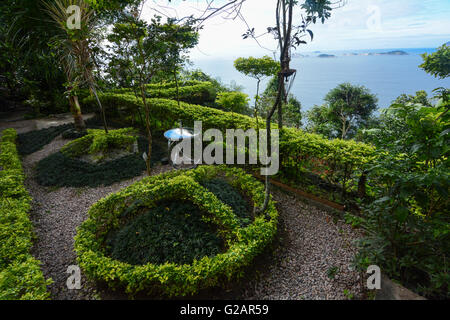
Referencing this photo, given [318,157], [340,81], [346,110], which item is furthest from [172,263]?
[340,81]

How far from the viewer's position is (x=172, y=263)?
9.09 feet

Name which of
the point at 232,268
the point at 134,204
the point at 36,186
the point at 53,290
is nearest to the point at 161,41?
the point at 134,204

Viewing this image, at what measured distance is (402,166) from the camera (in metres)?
2.44

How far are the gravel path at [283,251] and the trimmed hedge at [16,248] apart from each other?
0.33 metres

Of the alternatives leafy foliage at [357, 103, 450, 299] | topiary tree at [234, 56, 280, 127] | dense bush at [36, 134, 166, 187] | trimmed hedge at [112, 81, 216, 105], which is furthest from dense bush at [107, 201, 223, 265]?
trimmed hedge at [112, 81, 216, 105]

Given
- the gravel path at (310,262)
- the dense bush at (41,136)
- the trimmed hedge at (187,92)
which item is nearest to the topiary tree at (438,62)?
the gravel path at (310,262)

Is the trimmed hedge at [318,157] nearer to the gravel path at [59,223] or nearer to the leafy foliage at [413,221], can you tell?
the leafy foliage at [413,221]

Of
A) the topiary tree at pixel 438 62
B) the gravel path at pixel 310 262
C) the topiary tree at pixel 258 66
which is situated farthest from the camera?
the topiary tree at pixel 438 62

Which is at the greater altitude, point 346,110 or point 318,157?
point 346,110

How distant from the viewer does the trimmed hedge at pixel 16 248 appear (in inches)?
95.7

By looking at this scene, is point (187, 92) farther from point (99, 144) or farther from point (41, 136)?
point (41, 136)

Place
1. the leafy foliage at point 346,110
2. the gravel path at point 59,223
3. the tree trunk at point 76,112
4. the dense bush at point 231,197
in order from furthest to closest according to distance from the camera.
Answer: the leafy foliage at point 346,110, the tree trunk at point 76,112, the dense bush at point 231,197, the gravel path at point 59,223

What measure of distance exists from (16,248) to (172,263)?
7.52ft
